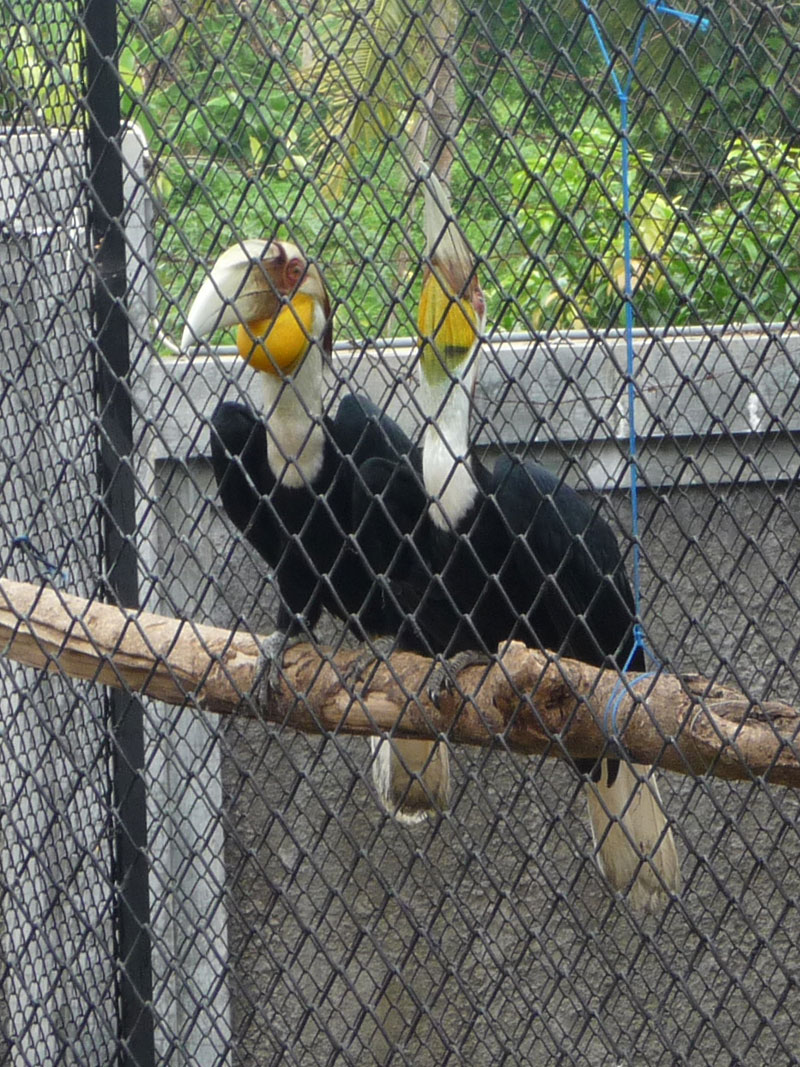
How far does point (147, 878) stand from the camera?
6.63 ft

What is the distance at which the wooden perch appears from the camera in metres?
1.27

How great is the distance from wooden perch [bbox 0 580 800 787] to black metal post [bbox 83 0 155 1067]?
13cm

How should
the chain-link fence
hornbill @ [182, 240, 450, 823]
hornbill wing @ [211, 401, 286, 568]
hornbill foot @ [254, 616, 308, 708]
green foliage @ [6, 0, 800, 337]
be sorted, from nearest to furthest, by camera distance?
green foliage @ [6, 0, 800, 337] < the chain-link fence < hornbill foot @ [254, 616, 308, 708] < hornbill @ [182, 240, 450, 823] < hornbill wing @ [211, 401, 286, 568]

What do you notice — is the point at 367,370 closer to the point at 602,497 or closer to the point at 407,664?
the point at 407,664

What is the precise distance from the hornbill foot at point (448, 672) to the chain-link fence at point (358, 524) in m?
0.05

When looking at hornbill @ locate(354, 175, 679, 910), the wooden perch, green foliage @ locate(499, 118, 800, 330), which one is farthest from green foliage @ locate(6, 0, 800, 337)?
the wooden perch

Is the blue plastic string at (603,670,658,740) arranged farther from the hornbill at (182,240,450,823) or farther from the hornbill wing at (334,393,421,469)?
the hornbill wing at (334,393,421,469)

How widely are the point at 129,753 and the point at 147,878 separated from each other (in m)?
0.22

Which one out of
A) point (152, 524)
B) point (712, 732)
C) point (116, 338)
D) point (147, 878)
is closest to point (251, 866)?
point (147, 878)

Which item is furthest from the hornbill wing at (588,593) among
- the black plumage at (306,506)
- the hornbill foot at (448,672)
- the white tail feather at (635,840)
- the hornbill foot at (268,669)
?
the hornbill foot at (268,669)

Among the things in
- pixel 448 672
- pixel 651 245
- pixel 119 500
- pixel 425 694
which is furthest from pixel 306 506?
pixel 651 245

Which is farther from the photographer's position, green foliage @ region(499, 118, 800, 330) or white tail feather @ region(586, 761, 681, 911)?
green foliage @ region(499, 118, 800, 330)

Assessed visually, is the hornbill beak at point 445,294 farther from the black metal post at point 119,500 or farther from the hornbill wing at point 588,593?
the black metal post at point 119,500

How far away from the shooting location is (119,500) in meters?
1.95
